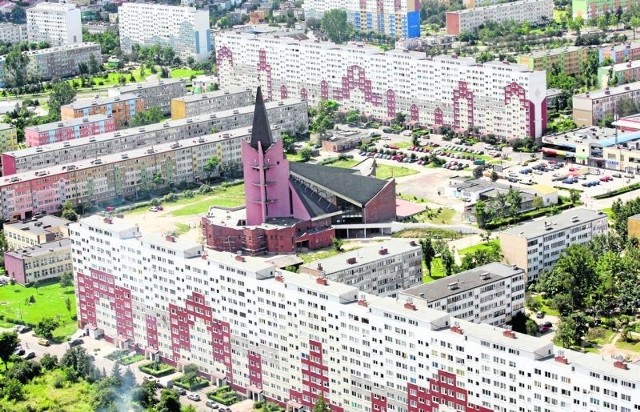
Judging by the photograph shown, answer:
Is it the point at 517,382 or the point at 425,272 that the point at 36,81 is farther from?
the point at 517,382

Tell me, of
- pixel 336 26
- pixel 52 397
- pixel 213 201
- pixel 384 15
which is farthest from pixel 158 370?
pixel 384 15

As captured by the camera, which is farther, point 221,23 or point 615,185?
point 221,23

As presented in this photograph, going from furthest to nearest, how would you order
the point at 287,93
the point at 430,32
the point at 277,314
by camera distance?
the point at 430,32, the point at 287,93, the point at 277,314

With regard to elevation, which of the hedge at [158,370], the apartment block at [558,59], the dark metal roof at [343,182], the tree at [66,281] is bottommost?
Result: the hedge at [158,370]

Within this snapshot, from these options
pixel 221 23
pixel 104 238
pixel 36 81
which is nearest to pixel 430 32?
pixel 221 23

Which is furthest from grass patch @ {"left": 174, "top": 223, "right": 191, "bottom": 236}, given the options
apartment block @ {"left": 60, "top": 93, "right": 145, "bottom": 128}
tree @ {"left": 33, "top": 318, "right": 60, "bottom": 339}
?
apartment block @ {"left": 60, "top": 93, "right": 145, "bottom": 128}

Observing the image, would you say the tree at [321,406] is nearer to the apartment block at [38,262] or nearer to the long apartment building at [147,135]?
the apartment block at [38,262]

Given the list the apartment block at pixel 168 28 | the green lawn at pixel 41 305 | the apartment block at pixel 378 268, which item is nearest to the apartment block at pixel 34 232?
the green lawn at pixel 41 305
